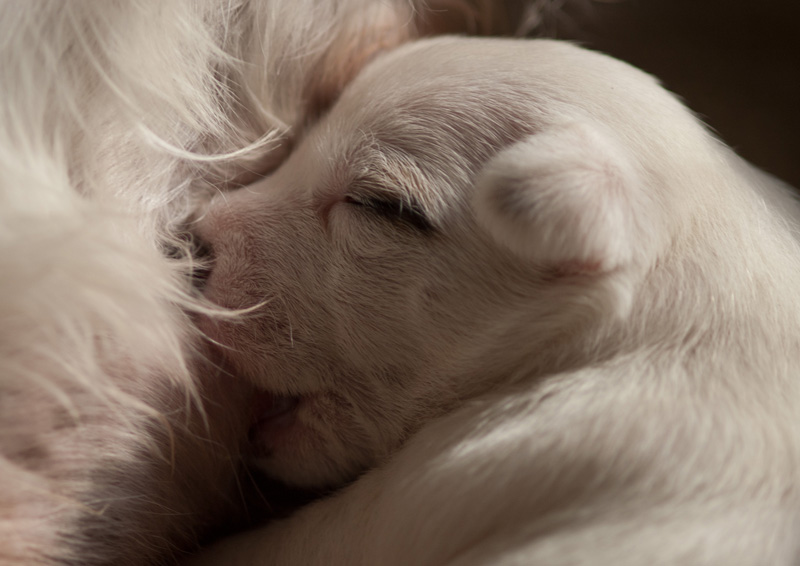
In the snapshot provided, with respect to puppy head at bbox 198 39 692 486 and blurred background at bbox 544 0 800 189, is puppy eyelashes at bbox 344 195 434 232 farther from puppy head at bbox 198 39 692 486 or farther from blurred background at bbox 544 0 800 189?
blurred background at bbox 544 0 800 189

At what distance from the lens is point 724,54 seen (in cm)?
130

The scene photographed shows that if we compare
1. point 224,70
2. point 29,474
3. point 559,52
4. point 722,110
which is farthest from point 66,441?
point 722,110

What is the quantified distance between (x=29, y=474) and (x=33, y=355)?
9 centimetres

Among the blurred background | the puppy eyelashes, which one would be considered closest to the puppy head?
the puppy eyelashes

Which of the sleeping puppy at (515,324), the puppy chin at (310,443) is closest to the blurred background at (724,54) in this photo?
the sleeping puppy at (515,324)

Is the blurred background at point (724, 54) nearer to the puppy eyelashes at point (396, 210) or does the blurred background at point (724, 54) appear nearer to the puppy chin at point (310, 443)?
the puppy eyelashes at point (396, 210)

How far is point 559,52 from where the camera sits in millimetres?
803

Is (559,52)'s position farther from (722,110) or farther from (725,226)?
(722,110)

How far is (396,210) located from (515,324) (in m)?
0.16

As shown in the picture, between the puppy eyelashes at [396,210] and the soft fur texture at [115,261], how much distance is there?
149mm

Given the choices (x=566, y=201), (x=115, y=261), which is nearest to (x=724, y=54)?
(x=566, y=201)

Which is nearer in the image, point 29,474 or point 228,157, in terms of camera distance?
point 29,474

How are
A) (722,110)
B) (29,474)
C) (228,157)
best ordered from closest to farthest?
(29,474) < (228,157) < (722,110)

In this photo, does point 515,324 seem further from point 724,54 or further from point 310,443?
point 724,54
